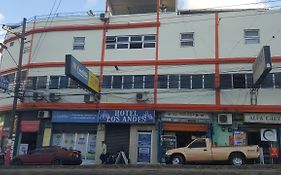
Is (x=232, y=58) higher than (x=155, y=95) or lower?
higher

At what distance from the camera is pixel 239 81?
97.7 feet

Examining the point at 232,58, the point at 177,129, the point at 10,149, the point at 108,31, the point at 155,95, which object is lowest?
the point at 10,149

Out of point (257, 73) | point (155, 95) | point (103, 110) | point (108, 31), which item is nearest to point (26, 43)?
point (108, 31)

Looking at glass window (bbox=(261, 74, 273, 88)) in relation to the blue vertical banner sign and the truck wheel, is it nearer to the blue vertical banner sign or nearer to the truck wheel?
the truck wheel

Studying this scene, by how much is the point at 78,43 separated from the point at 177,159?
14.3 metres

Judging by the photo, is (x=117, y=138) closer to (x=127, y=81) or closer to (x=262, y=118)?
(x=127, y=81)

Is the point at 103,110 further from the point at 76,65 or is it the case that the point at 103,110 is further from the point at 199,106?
the point at 199,106

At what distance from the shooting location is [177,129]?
98.9ft

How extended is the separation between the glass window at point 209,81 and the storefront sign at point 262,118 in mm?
3187

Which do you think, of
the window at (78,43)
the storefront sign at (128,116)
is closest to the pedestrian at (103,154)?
the storefront sign at (128,116)

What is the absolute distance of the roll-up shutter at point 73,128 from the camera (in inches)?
1243

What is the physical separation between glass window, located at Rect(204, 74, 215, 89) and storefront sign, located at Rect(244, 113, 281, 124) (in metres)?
3.19

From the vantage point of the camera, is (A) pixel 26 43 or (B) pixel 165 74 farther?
(A) pixel 26 43

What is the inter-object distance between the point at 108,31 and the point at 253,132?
1363cm
